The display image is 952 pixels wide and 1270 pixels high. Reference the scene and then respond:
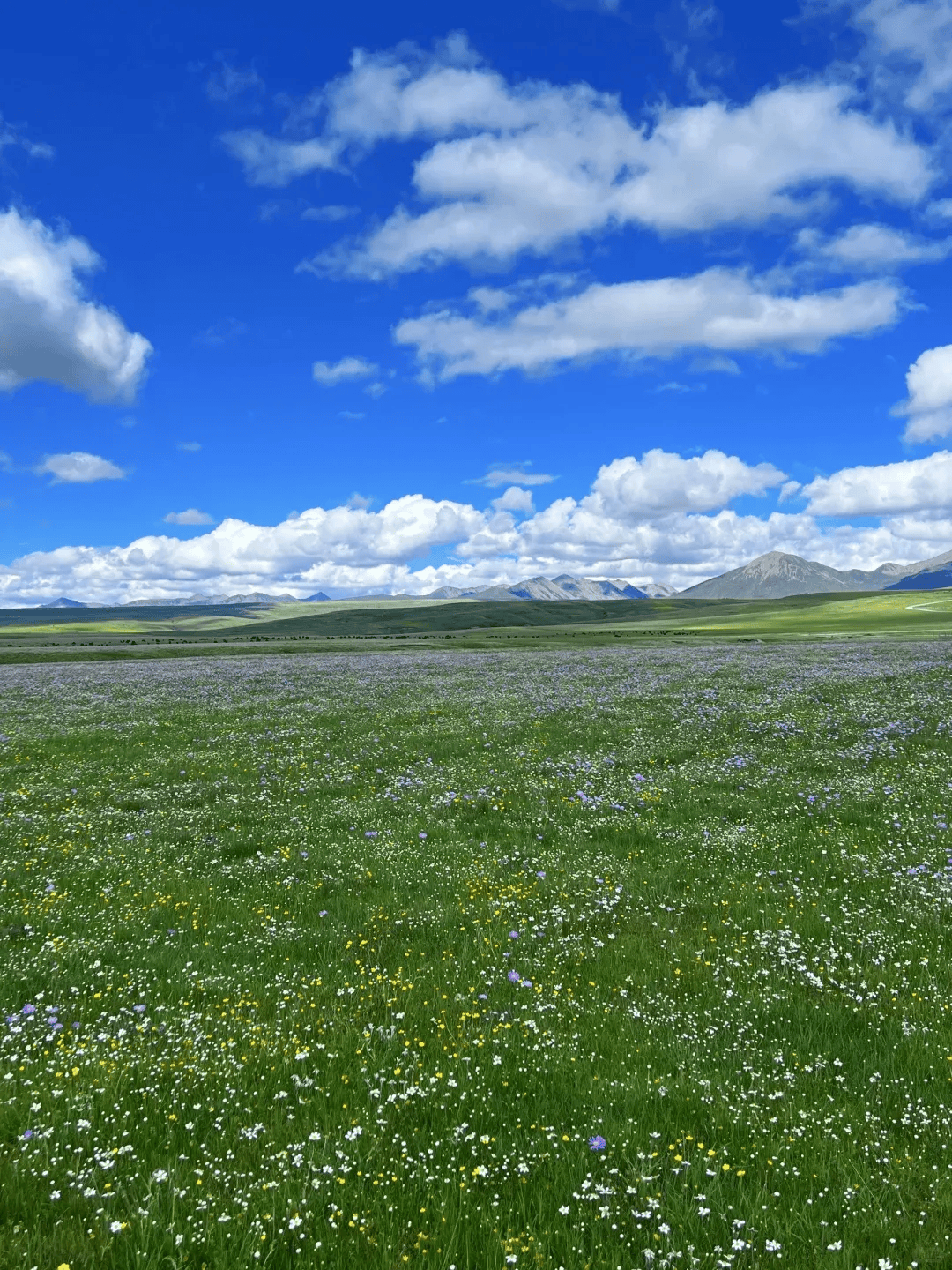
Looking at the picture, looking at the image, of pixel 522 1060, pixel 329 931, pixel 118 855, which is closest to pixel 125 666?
pixel 118 855

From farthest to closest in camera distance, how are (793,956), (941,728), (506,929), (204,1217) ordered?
1. (941,728)
2. (506,929)
3. (793,956)
4. (204,1217)

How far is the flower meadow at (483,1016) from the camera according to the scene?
5160 mm

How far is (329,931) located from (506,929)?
2.80 meters

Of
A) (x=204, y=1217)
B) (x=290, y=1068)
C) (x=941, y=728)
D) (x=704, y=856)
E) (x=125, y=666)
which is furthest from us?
(x=125, y=666)

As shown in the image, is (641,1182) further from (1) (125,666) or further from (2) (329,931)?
(1) (125,666)

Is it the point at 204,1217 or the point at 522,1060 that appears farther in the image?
the point at 522,1060

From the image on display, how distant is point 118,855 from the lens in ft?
46.5

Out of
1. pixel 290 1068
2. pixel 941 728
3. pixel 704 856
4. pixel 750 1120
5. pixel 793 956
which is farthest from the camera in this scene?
pixel 941 728

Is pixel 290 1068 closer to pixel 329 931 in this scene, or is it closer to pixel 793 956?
pixel 329 931

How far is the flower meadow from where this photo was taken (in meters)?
5.16

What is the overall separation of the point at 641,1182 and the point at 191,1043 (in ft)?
16.5

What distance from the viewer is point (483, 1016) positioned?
8047 millimetres

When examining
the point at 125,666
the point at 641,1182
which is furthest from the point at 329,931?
the point at 125,666

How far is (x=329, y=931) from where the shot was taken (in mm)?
10547
